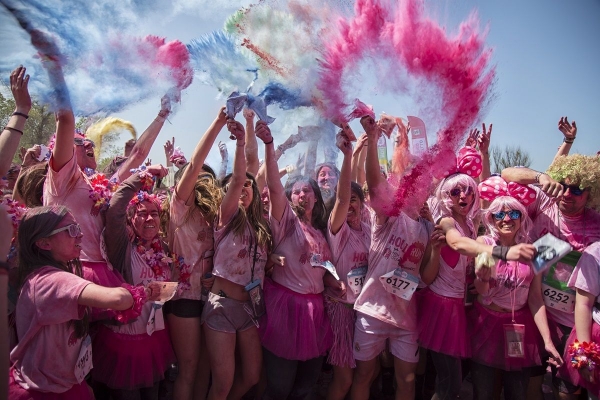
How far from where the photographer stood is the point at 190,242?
3.64 metres

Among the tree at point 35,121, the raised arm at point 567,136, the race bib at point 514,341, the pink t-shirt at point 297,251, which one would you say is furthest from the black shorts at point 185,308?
the raised arm at point 567,136

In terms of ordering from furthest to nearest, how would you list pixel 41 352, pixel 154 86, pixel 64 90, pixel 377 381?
pixel 377 381 < pixel 154 86 < pixel 64 90 < pixel 41 352

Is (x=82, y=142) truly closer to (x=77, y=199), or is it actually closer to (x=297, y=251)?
(x=77, y=199)

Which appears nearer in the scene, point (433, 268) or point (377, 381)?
point (433, 268)

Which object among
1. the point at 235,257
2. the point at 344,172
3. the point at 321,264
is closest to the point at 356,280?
the point at 321,264

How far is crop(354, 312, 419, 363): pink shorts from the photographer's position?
3.59 m

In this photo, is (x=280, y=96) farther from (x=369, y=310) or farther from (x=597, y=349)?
(x=597, y=349)

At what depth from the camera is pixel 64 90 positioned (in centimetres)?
279

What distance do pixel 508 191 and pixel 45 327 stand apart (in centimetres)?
340

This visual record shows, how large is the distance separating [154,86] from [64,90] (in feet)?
2.18

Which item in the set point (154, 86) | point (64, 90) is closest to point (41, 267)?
point (64, 90)

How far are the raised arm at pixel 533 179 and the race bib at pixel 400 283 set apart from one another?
3.86 feet

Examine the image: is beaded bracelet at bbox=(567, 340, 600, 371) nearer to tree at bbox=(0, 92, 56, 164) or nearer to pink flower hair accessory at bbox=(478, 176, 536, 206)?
pink flower hair accessory at bbox=(478, 176, 536, 206)

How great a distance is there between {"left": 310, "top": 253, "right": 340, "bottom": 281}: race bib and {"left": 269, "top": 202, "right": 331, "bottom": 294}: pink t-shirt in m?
0.05
